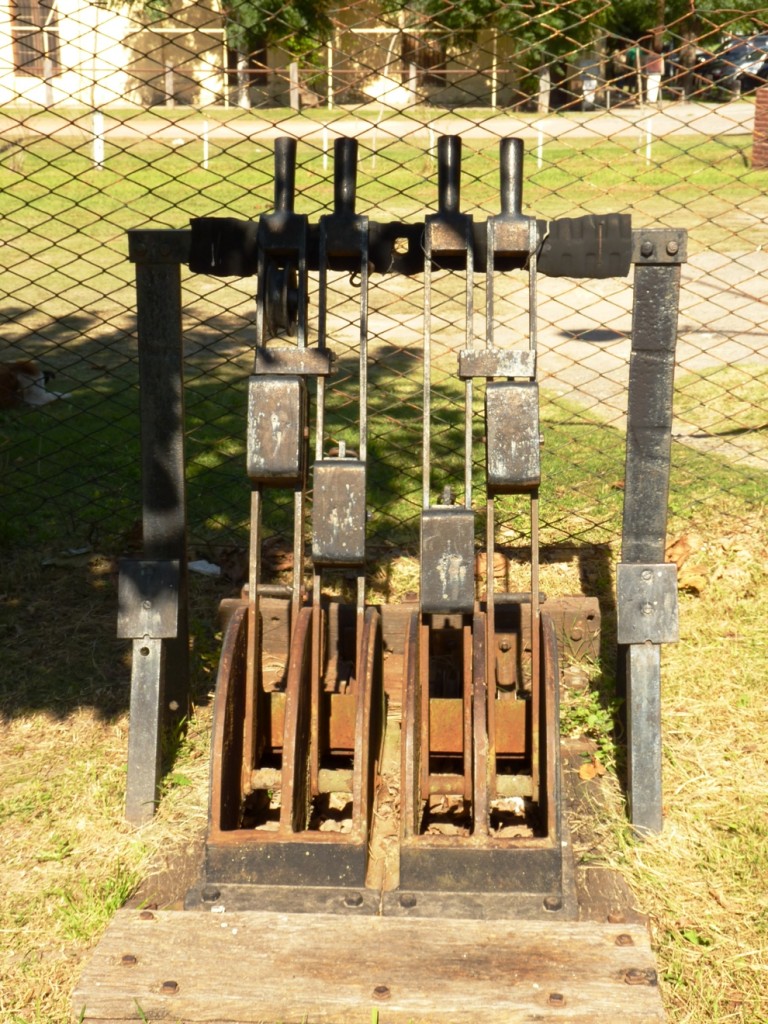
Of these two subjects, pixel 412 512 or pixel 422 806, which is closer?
pixel 422 806

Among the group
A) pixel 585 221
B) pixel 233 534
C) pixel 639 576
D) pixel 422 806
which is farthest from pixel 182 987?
pixel 233 534

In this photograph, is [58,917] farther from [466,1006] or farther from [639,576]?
[639,576]

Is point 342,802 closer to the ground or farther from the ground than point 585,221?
closer to the ground

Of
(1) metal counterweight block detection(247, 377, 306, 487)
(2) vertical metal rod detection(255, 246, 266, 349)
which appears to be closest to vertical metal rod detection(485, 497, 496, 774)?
(1) metal counterweight block detection(247, 377, 306, 487)

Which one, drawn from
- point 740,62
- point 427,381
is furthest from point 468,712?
point 740,62

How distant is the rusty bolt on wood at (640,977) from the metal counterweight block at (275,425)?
1.38 m

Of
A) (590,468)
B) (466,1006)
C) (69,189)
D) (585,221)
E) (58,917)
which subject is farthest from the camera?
(69,189)

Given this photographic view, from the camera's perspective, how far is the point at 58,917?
9.09 ft

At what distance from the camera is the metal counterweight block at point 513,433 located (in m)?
2.77

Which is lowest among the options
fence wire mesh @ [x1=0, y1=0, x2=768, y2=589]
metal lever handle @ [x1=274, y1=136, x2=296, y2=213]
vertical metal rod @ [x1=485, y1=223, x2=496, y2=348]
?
fence wire mesh @ [x1=0, y1=0, x2=768, y2=589]

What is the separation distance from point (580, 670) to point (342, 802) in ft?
3.34

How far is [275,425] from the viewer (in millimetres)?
2791

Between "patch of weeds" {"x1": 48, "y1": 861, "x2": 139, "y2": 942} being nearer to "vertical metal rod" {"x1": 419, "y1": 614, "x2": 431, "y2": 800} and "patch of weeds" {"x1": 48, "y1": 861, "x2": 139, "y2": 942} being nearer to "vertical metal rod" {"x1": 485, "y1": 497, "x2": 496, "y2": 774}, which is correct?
"vertical metal rod" {"x1": 419, "y1": 614, "x2": 431, "y2": 800}

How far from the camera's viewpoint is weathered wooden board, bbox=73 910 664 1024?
2.38 m
